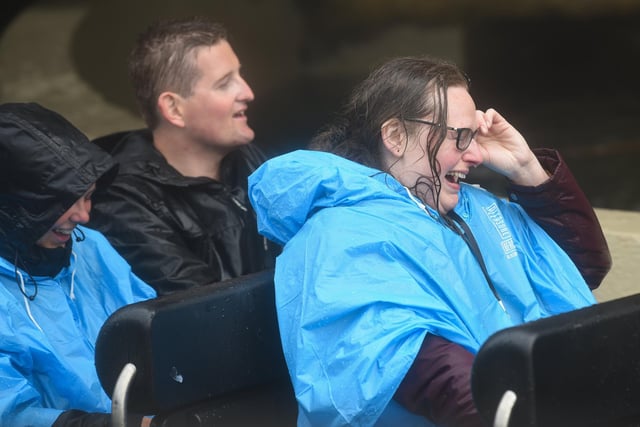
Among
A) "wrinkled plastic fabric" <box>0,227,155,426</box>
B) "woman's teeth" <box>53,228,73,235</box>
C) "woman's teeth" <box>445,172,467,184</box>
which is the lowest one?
"wrinkled plastic fabric" <box>0,227,155,426</box>

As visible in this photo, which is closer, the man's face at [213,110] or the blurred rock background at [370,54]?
the man's face at [213,110]

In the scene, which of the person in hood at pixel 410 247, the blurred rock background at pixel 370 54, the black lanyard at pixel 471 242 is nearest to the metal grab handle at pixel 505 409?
the person in hood at pixel 410 247

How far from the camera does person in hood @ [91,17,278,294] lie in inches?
109

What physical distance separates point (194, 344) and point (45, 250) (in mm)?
441

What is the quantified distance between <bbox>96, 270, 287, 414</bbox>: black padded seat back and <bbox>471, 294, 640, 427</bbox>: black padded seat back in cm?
60

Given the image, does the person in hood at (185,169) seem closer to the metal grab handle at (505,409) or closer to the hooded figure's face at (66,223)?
the hooded figure's face at (66,223)

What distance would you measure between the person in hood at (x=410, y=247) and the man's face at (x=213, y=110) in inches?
27.1

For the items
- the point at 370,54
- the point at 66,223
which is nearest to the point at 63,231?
the point at 66,223

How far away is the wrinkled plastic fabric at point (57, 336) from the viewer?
6.84 feet

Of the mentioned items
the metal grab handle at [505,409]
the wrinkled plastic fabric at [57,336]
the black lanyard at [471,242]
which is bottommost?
the wrinkled plastic fabric at [57,336]

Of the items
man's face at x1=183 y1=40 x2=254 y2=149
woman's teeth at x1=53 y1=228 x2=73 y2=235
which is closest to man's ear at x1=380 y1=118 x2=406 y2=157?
woman's teeth at x1=53 y1=228 x2=73 y2=235

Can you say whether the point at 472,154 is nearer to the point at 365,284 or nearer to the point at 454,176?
the point at 454,176

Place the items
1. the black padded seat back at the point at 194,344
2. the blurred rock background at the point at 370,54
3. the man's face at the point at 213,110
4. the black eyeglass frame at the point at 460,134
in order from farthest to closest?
the blurred rock background at the point at 370,54 < the man's face at the point at 213,110 < the black eyeglass frame at the point at 460,134 < the black padded seat back at the point at 194,344

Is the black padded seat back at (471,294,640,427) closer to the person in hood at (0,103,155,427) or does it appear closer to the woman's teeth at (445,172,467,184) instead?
the woman's teeth at (445,172,467,184)
